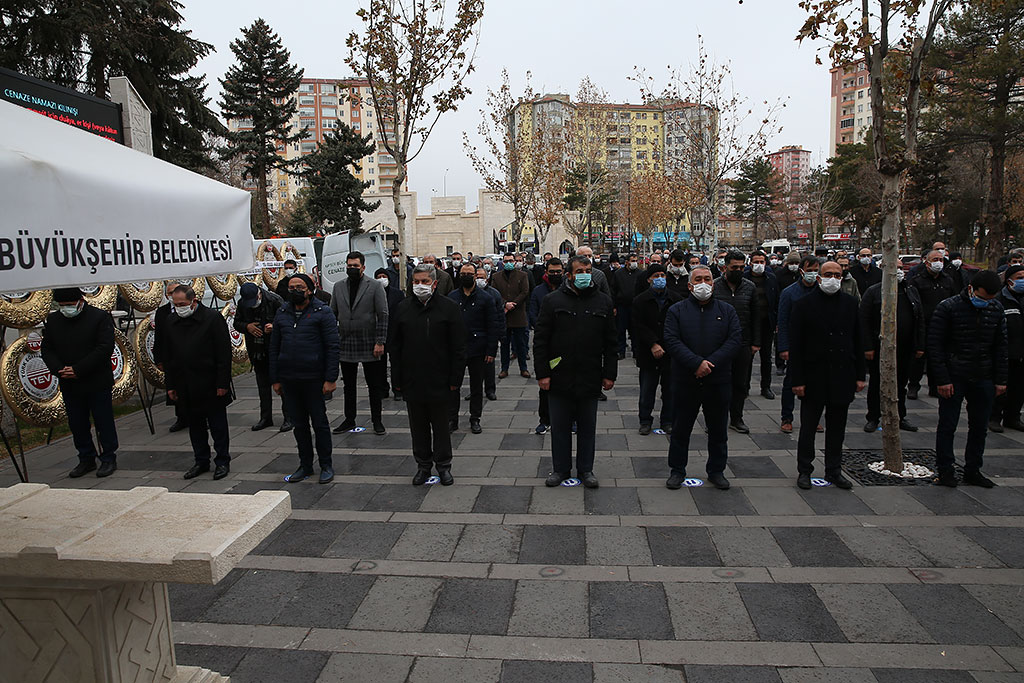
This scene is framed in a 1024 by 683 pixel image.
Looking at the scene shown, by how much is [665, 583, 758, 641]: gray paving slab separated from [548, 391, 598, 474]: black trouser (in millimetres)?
2002

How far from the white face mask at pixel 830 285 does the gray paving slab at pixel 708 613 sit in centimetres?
302

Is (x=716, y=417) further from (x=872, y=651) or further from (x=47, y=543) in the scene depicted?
(x=47, y=543)

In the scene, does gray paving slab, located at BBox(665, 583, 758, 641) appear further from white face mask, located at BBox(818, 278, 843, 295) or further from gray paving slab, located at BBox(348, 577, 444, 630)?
white face mask, located at BBox(818, 278, 843, 295)

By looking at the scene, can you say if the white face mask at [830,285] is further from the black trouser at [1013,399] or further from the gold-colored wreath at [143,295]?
the gold-colored wreath at [143,295]

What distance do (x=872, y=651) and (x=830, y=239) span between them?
7129 cm

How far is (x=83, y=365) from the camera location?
650 cm

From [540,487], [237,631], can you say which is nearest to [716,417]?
[540,487]

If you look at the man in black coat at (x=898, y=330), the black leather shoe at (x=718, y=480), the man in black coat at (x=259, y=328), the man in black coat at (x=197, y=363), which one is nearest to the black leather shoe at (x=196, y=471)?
the man in black coat at (x=197, y=363)

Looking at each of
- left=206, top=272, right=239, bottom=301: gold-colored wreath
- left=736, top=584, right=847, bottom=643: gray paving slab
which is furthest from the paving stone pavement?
left=206, top=272, right=239, bottom=301: gold-colored wreath

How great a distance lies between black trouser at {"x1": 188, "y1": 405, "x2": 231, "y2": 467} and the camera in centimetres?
660

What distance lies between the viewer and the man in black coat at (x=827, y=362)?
577 centimetres

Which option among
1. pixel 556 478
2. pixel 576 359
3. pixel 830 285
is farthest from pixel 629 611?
pixel 830 285

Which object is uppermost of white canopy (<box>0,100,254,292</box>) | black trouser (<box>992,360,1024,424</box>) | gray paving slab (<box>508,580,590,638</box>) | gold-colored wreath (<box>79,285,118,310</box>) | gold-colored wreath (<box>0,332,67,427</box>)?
white canopy (<box>0,100,254,292</box>)

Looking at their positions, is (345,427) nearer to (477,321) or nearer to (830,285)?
(477,321)
